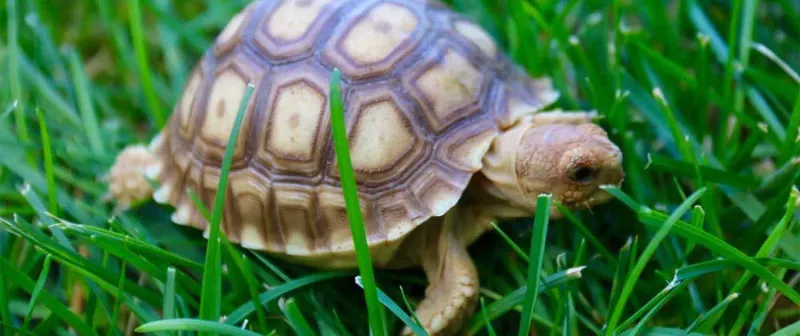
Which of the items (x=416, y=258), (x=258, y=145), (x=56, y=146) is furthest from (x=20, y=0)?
(x=416, y=258)

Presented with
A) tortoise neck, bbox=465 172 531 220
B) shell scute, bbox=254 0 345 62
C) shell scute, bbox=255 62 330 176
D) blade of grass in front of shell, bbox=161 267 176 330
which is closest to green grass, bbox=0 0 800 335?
blade of grass in front of shell, bbox=161 267 176 330

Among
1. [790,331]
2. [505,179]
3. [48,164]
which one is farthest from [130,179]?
[790,331]

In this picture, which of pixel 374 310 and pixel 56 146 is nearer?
pixel 374 310

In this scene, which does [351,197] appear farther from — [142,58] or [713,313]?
[142,58]

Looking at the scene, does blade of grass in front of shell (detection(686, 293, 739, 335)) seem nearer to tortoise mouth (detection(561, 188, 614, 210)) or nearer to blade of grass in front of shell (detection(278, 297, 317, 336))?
tortoise mouth (detection(561, 188, 614, 210))

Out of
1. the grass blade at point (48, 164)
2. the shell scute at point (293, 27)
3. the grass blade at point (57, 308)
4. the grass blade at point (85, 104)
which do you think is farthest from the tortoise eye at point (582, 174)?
the grass blade at point (85, 104)

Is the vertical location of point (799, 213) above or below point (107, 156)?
below

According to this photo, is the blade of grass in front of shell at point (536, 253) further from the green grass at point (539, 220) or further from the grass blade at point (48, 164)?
the grass blade at point (48, 164)

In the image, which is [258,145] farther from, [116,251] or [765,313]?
[765,313]
